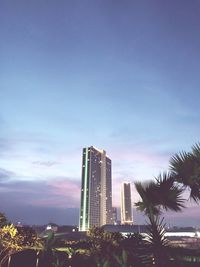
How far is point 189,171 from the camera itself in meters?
7.04

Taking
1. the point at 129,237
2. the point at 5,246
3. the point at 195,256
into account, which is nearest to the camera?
the point at 195,256

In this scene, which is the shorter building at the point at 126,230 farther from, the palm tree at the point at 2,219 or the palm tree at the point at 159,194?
the palm tree at the point at 2,219

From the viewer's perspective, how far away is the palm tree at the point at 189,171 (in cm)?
699

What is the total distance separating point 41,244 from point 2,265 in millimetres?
2963

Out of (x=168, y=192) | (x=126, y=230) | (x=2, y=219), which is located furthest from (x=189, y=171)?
(x=126, y=230)

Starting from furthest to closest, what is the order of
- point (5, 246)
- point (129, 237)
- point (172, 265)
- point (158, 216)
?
point (5, 246)
point (129, 237)
point (158, 216)
point (172, 265)

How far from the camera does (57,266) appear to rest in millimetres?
14961

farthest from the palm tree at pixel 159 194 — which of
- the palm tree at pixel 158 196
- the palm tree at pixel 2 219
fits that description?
the palm tree at pixel 2 219

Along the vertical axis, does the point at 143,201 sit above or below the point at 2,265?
above

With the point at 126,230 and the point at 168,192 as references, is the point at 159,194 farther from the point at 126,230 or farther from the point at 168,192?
the point at 126,230

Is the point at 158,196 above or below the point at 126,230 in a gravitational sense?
below

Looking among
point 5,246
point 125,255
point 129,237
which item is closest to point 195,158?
point 125,255

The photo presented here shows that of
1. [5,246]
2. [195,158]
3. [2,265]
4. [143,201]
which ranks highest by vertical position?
[195,158]

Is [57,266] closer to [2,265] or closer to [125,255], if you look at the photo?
[2,265]
